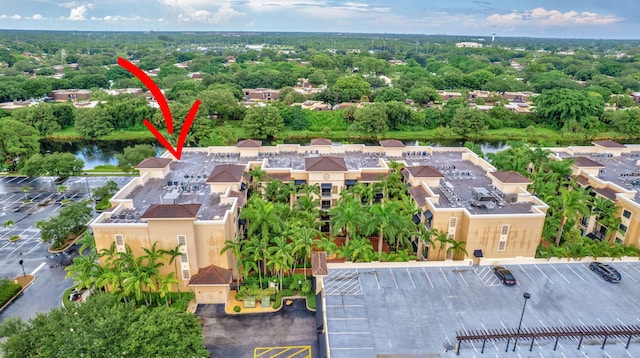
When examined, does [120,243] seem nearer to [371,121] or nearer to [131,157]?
[131,157]

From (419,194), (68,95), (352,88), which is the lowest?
(68,95)

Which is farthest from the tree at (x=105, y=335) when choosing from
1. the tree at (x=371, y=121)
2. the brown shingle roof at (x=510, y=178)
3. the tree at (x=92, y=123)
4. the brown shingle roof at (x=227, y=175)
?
the tree at (x=92, y=123)

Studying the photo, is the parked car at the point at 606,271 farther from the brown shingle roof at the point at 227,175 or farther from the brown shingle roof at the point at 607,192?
the brown shingle roof at the point at 227,175

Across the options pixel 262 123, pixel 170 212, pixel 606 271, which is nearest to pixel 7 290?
pixel 170 212

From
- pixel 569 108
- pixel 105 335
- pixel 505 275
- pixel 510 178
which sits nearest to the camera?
pixel 105 335

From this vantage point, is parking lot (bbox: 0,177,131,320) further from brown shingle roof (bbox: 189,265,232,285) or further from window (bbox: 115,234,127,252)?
brown shingle roof (bbox: 189,265,232,285)
